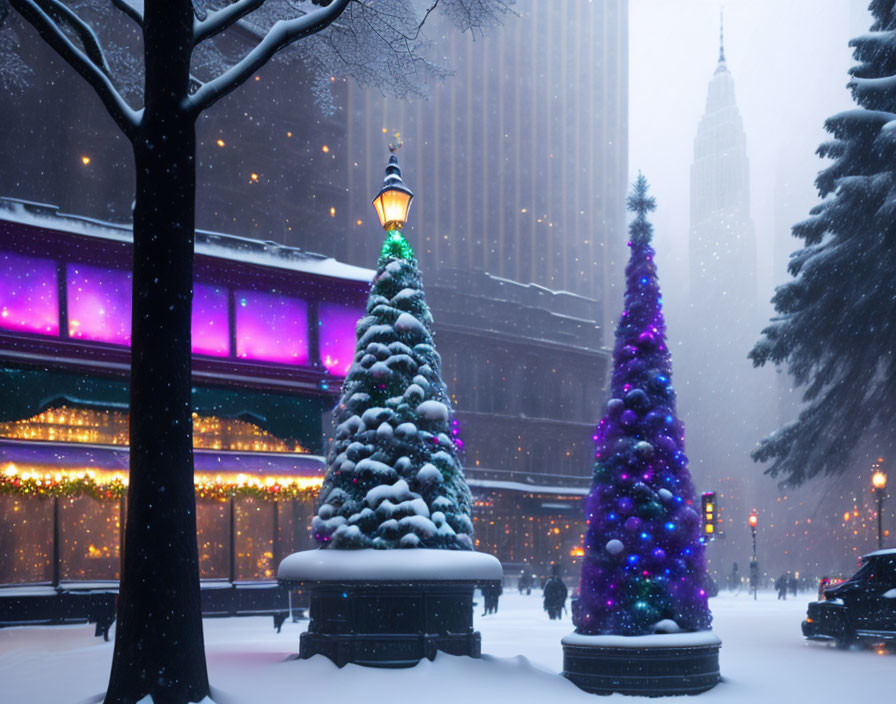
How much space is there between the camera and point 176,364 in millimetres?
9109

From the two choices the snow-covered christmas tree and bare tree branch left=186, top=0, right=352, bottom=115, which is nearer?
bare tree branch left=186, top=0, right=352, bottom=115

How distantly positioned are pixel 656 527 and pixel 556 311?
60.7 meters

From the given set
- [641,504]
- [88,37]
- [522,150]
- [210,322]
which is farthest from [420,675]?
[522,150]

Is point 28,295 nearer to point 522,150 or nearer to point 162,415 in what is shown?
point 162,415

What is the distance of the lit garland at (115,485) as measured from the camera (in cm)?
2259

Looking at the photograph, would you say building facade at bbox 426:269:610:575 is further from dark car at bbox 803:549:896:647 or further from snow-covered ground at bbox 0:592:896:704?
snow-covered ground at bbox 0:592:896:704

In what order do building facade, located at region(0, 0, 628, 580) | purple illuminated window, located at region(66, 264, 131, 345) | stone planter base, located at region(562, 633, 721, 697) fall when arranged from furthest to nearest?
1. building facade, located at region(0, 0, 628, 580)
2. purple illuminated window, located at region(66, 264, 131, 345)
3. stone planter base, located at region(562, 633, 721, 697)

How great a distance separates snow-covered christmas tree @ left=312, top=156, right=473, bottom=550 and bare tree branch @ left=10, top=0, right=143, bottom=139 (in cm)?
462

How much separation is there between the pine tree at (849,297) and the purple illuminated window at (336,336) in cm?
1165

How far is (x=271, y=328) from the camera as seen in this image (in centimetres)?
2809

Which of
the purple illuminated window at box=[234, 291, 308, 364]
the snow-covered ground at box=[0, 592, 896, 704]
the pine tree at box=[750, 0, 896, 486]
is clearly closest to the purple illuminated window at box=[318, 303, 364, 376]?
the purple illuminated window at box=[234, 291, 308, 364]

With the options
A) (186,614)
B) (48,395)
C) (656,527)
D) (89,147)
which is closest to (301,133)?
(89,147)

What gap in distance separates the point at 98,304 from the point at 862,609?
1884 centimetres

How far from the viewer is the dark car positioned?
65.5ft
